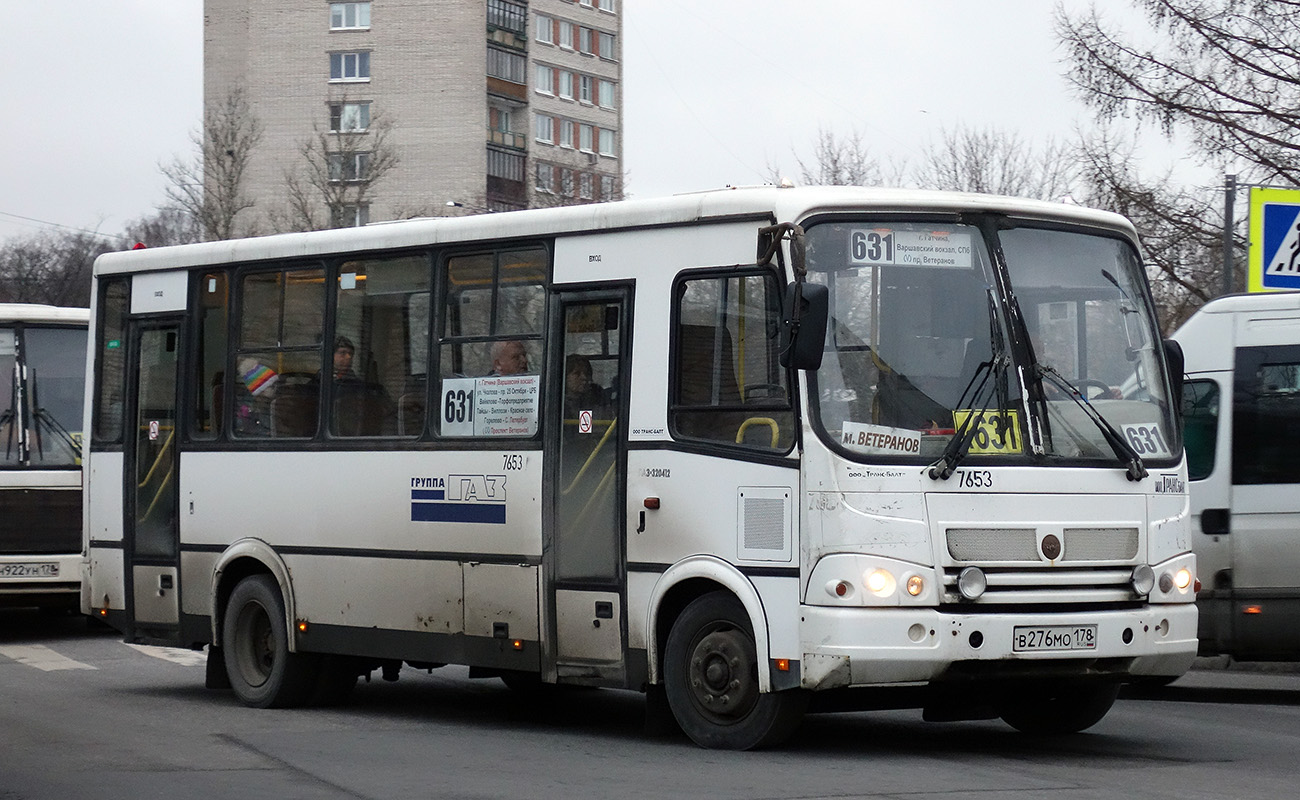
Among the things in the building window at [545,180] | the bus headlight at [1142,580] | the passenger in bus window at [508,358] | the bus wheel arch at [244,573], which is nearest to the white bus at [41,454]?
the bus wheel arch at [244,573]

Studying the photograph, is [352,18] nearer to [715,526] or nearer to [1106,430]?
[715,526]

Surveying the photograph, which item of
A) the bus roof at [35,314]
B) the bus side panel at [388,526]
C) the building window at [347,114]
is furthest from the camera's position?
the building window at [347,114]

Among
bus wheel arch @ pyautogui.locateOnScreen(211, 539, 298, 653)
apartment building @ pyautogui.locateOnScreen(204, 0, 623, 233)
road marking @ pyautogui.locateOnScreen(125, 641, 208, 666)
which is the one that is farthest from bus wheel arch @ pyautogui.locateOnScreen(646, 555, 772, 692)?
apartment building @ pyautogui.locateOnScreen(204, 0, 623, 233)

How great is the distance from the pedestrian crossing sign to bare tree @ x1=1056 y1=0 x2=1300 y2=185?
4096 millimetres

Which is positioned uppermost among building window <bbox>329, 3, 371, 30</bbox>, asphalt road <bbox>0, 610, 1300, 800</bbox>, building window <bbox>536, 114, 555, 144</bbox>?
building window <bbox>329, 3, 371, 30</bbox>

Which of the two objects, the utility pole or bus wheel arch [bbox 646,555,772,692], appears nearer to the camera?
bus wheel arch [bbox 646,555,772,692]

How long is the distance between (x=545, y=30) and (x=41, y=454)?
71221 mm

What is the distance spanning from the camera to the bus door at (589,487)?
35.8 ft

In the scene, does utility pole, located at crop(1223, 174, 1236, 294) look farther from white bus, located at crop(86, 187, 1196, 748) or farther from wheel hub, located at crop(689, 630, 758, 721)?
wheel hub, located at crop(689, 630, 758, 721)

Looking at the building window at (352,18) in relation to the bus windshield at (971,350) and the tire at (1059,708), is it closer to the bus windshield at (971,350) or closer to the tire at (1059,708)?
the tire at (1059,708)

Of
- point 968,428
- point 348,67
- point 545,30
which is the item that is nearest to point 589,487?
point 968,428

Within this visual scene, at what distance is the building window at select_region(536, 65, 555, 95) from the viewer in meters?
88.0

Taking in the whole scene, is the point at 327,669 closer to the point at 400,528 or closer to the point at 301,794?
the point at 400,528

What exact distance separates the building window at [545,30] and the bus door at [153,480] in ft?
246
